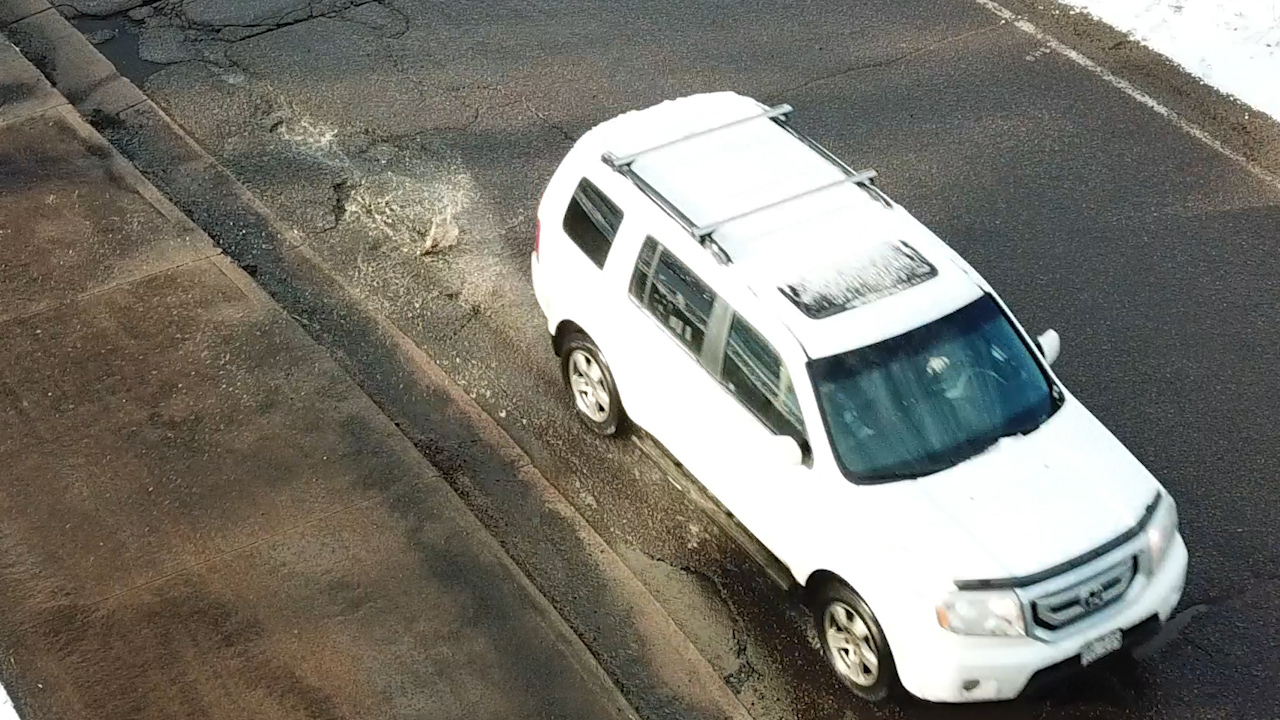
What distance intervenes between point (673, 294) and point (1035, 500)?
2.18 m

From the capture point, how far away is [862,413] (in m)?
6.50

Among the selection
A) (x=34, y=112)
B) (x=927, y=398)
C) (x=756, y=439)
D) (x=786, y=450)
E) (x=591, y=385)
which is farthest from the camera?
(x=34, y=112)

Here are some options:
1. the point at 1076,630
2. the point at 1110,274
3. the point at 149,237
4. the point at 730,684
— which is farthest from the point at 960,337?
the point at 149,237

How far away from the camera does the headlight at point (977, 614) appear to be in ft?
19.4

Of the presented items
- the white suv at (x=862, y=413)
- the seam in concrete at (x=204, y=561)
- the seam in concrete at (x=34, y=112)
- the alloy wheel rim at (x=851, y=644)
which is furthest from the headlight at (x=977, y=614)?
the seam in concrete at (x=34, y=112)

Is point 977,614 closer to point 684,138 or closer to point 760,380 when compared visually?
Answer: point 760,380

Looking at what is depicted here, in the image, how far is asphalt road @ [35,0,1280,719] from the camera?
7125 mm

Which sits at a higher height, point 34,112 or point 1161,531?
point 1161,531

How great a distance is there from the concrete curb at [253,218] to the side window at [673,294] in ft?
4.19

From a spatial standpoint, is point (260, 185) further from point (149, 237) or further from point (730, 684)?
point (730, 684)

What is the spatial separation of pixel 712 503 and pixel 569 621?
0.99 metres

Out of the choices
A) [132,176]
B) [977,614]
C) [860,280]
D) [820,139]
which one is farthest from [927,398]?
[132,176]

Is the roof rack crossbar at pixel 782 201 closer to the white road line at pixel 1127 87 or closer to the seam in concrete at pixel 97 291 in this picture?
the seam in concrete at pixel 97 291

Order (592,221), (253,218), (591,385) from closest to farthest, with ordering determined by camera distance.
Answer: (592,221)
(591,385)
(253,218)
